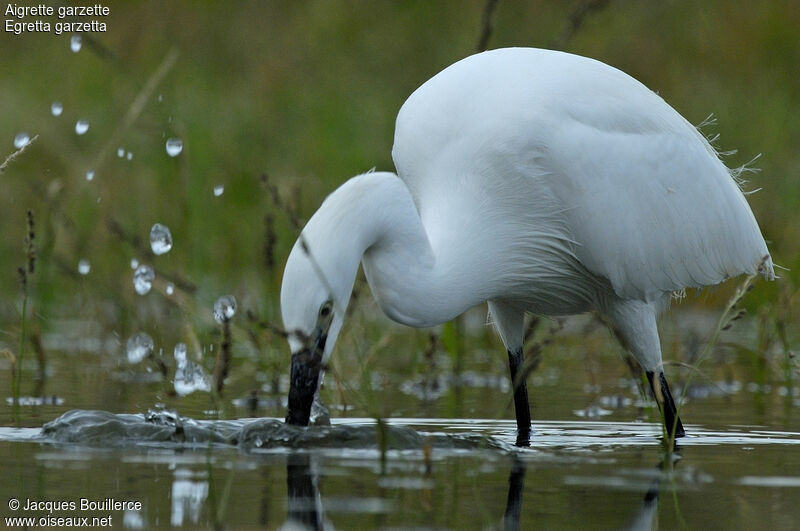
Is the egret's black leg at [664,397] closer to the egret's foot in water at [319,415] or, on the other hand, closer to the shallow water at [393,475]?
the shallow water at [393,475]

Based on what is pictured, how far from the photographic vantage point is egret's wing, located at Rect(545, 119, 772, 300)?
595 centimetres

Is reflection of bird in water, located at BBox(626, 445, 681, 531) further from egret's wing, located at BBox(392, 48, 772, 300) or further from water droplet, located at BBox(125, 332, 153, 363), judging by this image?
water droplet, located at BBox(125, 332, 153, 363)

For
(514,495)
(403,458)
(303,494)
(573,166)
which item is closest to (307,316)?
(403,458)

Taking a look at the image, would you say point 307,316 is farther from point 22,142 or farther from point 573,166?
point 573,166

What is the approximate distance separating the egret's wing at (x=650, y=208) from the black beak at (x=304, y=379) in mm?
1588

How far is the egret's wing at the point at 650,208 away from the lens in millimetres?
5953

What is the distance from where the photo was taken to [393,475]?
14.4 feet

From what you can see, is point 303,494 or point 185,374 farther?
point 185,374

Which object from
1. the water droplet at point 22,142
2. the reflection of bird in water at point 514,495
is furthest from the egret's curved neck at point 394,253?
the water droplet at point 22,142

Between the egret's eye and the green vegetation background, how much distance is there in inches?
178

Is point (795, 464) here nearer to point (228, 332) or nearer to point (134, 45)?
point (228, 332)

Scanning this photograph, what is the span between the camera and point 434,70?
14461mm

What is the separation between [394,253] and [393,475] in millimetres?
1048

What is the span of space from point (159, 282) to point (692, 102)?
724 cm
